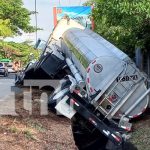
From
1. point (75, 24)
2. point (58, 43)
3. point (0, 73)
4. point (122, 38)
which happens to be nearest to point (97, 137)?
point (122, 38)

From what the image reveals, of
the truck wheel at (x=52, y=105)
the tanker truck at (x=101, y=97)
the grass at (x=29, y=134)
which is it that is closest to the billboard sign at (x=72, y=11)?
the tanker truck at (x=101, y=97)

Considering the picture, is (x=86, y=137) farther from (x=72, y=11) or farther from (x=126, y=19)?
(x=72, y=11)

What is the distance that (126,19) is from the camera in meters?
15.7

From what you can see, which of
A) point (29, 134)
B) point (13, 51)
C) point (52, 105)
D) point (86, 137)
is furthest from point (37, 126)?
point (13, 51)

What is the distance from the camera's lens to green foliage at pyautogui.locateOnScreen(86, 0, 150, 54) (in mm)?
12867

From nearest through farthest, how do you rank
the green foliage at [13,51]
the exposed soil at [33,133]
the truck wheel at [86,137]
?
the exposed soil at [33,133] < the green foliage at [13,51] < the truck wheel at [86,137]

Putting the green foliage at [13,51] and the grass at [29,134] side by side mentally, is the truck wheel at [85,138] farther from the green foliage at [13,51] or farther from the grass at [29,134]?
the grass at [29,134]

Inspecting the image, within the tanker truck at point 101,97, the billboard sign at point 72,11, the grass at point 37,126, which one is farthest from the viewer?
the billboard sign at point 72,11

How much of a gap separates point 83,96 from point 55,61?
649 centimetres

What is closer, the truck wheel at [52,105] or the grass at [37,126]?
the grass at [37,126]

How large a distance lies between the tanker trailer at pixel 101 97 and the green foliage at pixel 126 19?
1.09 m

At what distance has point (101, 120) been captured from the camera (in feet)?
43.2

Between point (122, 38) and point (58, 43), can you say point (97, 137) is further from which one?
point (58, 43)

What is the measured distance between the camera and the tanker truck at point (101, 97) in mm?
12828
